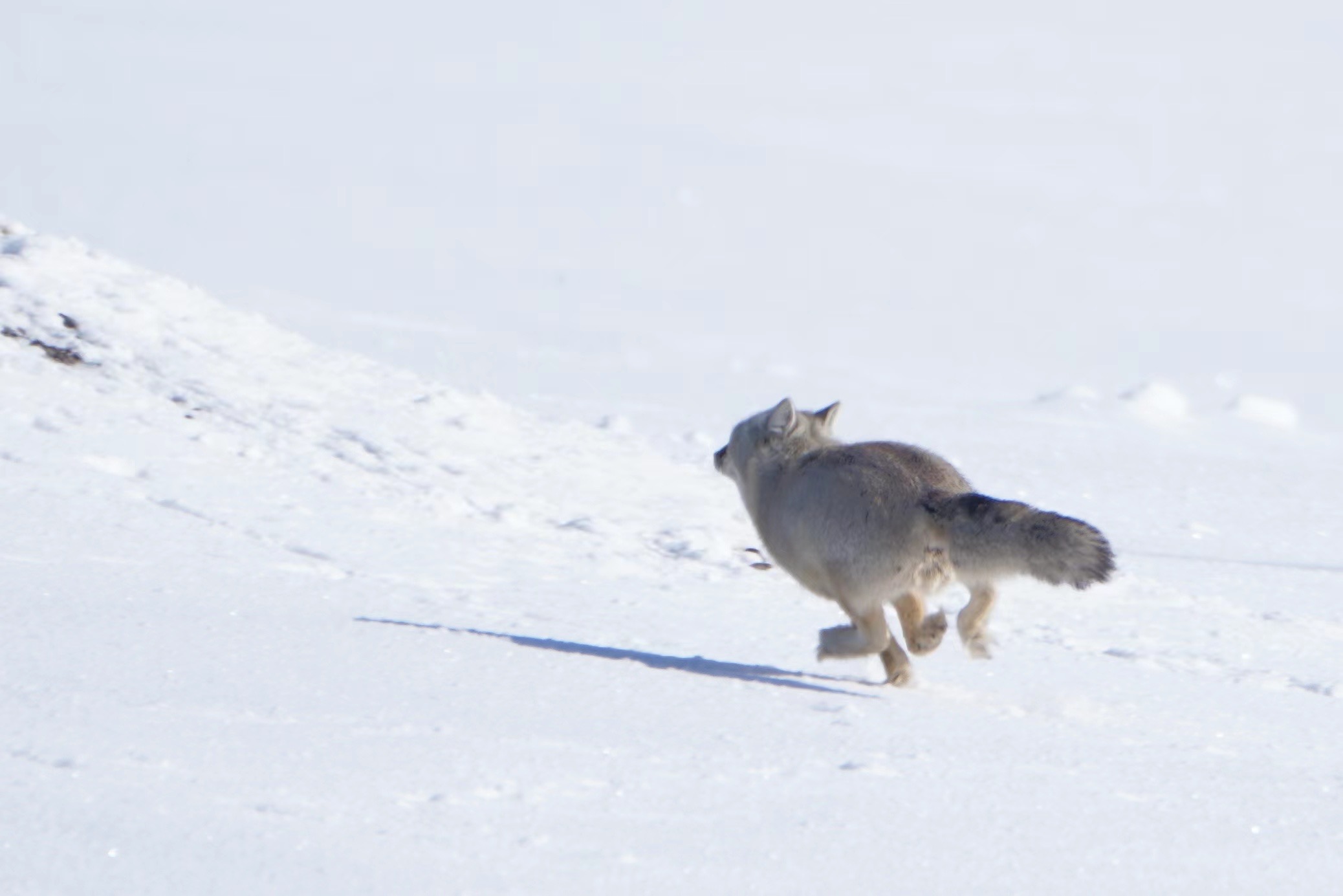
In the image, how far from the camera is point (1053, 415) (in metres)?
14.4

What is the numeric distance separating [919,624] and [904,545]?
350 millimetres

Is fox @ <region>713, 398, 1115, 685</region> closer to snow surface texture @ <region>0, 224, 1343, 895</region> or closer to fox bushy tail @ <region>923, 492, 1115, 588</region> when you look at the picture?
fox bushy tail @ <region>923, 492, 1115, 588</region>

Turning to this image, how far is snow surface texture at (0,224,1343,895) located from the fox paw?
111 millimetres

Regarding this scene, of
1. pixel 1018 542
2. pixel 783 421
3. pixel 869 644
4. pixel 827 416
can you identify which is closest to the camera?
pixel 1018 542

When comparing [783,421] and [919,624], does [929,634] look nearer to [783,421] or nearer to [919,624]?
[919,624]

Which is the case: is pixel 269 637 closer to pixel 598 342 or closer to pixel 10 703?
pixel 10 703

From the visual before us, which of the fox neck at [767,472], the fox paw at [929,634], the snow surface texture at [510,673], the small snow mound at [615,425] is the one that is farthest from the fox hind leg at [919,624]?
the small snow mound at [615,425]

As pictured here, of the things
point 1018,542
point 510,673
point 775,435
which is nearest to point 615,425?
point 775,435

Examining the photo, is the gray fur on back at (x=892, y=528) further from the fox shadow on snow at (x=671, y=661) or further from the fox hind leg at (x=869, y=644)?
the fox shadow on snow at (x=671, y=661)

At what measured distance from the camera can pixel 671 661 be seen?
18.3ft

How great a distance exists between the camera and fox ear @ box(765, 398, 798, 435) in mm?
6438

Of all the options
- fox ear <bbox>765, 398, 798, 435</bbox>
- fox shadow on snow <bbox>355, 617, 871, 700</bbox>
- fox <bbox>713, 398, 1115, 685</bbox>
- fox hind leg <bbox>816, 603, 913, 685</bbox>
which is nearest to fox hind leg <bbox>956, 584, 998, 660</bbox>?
fox <bbox>713, 398, 1115, 685</bbox>

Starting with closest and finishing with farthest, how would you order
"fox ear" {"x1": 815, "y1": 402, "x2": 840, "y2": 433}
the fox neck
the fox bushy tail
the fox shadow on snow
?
the fox bushy tail < the fox shadow on snow < the fox neck < "fox ear" {"x1": 815, "y1": 402, "x2": 840, "y2": 433}

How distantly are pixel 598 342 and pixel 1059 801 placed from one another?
12057 mm
